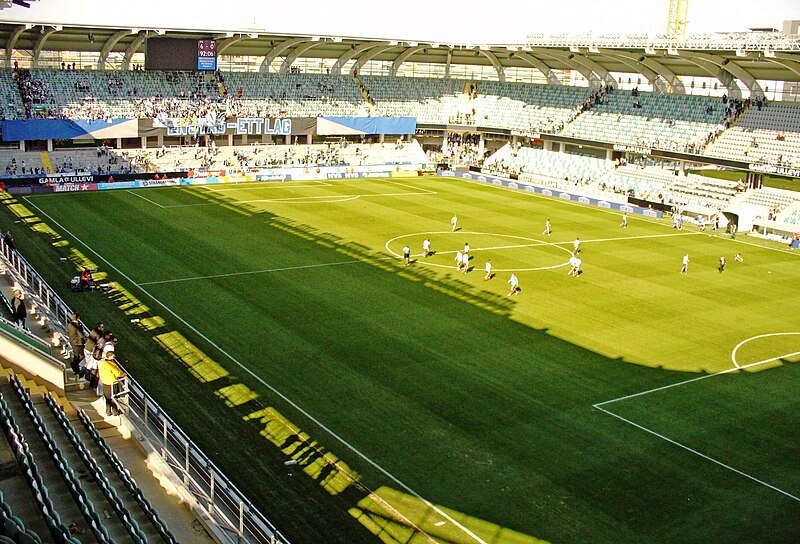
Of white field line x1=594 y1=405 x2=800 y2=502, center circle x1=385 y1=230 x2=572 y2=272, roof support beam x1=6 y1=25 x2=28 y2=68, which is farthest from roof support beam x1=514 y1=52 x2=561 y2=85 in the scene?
white field line x1=594 y1=405 x2=800 y2=502

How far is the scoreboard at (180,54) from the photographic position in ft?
238

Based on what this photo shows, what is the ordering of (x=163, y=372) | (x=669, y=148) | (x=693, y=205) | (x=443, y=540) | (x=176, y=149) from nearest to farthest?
(x=443, y=540)
(x=163, y=372)
(x=693, y=205)
(x=669, y=148)
(x=176, y=149)

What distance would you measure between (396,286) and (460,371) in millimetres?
10689

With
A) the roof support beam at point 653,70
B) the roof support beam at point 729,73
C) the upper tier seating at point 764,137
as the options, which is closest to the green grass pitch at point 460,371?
the upper tier seating at point 764,137

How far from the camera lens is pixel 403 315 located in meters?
32.9

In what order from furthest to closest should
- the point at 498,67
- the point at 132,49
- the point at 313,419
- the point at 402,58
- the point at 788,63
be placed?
the point at 498,67
the point at 402,58
the point at 132,49
the point at 788,63
the point at 313,419

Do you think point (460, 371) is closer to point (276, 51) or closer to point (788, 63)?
point (788, 63)

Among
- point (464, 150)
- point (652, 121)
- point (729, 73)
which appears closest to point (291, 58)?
point (464, 150)

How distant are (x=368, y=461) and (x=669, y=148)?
54510mm

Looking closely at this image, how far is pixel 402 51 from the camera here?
287 ft

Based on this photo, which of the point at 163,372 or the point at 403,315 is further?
the point at 403,315

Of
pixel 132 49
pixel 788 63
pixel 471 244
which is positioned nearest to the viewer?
pixel 471 244

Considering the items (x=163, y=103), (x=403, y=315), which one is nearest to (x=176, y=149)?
(x=163, y=103)

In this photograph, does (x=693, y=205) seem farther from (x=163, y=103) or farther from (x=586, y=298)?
(x=163, y=103)
